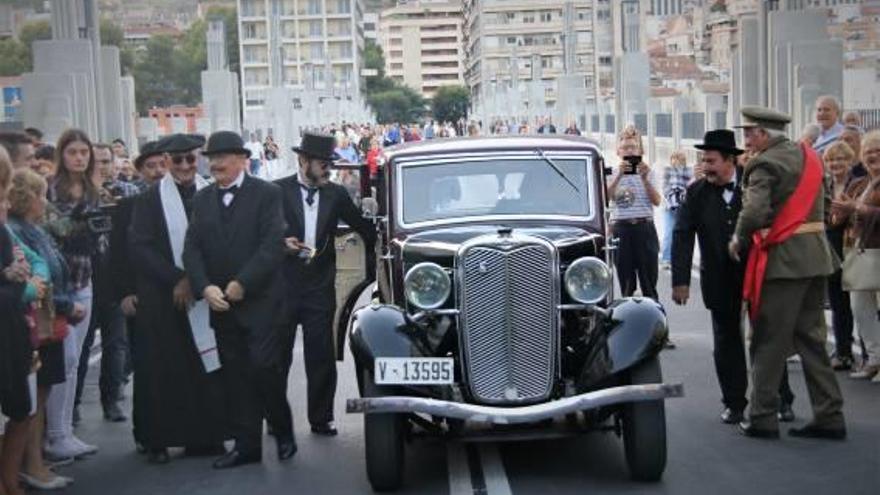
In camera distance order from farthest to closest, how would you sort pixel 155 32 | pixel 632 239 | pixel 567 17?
pixel 155 32, pixel 567 17, pixel 632 239

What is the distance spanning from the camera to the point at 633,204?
14.2 metres

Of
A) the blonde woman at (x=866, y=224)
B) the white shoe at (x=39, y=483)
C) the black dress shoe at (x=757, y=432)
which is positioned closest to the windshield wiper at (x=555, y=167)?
the black dress shoe at (x=757, y=432)

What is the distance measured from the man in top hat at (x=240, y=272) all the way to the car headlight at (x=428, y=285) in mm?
1062

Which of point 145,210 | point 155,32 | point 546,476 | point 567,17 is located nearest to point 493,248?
point 546,476

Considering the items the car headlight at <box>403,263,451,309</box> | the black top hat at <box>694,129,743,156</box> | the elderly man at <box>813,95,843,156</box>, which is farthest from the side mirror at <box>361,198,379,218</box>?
the elderly man at <box>813,95,843,156</box>

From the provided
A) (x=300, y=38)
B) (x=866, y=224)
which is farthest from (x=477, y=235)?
(x=300, y=38)

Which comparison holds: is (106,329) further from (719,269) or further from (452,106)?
(452,106)

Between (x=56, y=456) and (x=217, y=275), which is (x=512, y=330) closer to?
(x=217, y=275)

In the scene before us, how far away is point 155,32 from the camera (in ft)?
560

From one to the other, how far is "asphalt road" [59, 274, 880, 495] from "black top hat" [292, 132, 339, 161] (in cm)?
206

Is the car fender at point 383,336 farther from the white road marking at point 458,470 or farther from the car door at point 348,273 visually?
the car door at point 348,273

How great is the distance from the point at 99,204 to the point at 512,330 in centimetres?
385

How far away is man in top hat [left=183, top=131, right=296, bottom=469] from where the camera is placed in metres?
9.84

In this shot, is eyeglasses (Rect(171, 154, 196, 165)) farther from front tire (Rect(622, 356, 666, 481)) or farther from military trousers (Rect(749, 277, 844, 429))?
military trousers (Rect(749, 277, 844, 429))
